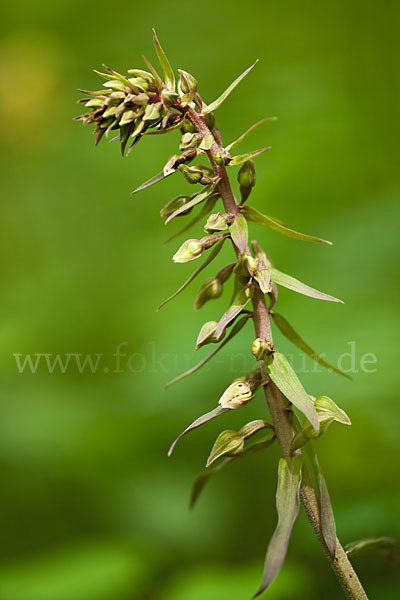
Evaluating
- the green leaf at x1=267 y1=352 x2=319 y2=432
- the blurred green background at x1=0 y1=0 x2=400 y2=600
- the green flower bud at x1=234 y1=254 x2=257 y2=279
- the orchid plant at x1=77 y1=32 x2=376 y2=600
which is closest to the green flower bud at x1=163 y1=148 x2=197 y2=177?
the orchid plant at x1=77 y1=32 x2=376 y2=600

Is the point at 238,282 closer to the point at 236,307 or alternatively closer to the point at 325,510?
the point at 236,307

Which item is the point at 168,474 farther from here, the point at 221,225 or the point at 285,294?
the point at 221,225

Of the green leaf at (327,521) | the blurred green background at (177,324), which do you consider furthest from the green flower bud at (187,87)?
the blurred green background at (177,324)

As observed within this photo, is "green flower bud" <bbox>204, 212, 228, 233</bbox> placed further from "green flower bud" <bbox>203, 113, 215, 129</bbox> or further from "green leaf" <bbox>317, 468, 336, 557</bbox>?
"green leaf" <bbox>317, 468, 336, 557</bbox>

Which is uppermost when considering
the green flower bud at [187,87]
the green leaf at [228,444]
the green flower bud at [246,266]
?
the green flower bud at [187,87]

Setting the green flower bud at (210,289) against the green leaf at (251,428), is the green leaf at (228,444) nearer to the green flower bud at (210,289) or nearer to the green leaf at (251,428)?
the green leaf at (251,428)

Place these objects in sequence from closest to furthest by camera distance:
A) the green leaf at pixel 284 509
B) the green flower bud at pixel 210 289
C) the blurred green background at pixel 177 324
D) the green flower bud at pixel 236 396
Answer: the green leaf at pixel 284 509 < the green flower bud at pixel 236 396 < the green flower bud at pixel 210 289 < the blurred green background at pixel 177 324
